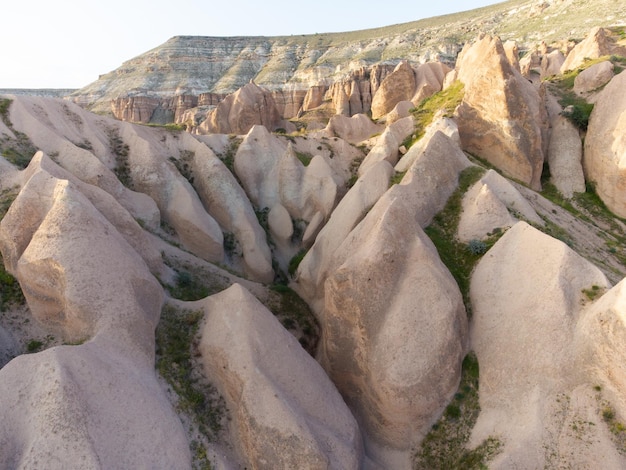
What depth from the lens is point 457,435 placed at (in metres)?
14.0

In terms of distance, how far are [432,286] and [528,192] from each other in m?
13.4

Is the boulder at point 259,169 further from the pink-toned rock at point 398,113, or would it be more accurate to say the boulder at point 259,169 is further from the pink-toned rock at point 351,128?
the pink-toned rock at point 398,113

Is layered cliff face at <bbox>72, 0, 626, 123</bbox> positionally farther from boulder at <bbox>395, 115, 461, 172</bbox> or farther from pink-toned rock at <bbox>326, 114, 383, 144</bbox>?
boulder at <bbox>395, 115, 461, 172</bbox>

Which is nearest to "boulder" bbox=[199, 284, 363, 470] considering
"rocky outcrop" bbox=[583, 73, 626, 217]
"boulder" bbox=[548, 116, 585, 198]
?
"rocky outcrop" bbox=[583, 73, 626, 217]

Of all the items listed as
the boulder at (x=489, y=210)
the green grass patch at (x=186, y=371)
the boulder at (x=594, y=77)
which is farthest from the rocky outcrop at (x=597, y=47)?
the green grass patch at (x=186, y=371)

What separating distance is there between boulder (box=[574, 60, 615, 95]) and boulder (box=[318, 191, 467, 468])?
27402 mm

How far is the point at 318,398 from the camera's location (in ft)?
46.1

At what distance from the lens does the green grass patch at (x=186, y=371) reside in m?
12.9

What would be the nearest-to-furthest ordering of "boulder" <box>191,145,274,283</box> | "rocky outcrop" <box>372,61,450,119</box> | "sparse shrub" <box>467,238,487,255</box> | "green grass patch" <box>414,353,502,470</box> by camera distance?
"green grass patch" <box>414,353,502,470</box>, "sparse shrub" <box>467,238,487,255</box>, "boulder" <box>191,145,274,283</box>, "rocky outcrop" <box>372,61,450,119</box>

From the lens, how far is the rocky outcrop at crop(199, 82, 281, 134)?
5388cm

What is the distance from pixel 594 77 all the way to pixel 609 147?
10869 mm

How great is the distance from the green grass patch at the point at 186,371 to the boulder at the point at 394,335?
207 inches

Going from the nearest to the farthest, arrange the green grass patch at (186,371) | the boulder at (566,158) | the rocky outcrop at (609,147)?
the green grass patch at (186,371)
the rocky outcrop at (609,147)
the boulder at (566,158)

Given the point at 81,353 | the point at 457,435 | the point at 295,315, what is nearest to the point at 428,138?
the point at 295,315
